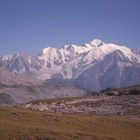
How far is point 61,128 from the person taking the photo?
185 ft

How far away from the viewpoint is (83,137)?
49.1 meters

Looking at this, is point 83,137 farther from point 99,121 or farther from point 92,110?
point 92,110

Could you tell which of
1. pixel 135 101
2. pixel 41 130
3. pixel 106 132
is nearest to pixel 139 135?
pixel 106 132

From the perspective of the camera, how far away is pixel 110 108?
10038 centimetres

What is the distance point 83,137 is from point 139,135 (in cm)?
1175

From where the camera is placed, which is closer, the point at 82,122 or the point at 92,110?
the point at 82,122

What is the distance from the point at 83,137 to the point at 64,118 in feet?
53.2

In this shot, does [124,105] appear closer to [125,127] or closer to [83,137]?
[125,127]

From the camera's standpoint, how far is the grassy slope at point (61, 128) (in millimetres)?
48844

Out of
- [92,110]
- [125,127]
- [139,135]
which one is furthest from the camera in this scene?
[92,110]

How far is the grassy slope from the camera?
48.8 metres

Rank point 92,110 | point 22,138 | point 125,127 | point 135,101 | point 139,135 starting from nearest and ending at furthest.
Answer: point 22,138
point 139,135
point 125,127
point 92,110
point 135,101

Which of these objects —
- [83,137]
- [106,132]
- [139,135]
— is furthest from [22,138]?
→ [139,135]

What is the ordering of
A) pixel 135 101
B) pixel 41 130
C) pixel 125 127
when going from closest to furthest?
pixel 41 130
pixel 125 127
pixel 135 101
